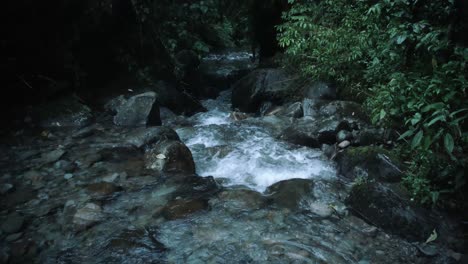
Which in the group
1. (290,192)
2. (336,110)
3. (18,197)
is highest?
(336,110)

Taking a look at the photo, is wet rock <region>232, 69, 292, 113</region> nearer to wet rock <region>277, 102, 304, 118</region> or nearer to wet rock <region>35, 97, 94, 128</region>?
wet rock <region>277, 102, 304, 118</region>

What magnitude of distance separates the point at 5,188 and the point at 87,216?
129cm

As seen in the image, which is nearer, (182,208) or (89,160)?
(182,208)

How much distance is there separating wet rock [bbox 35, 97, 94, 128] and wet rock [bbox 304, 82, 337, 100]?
14.3ft

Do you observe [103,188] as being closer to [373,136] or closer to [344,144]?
[344,144]

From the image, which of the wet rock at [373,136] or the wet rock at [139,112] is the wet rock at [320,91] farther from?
the wet rock at [139,112]

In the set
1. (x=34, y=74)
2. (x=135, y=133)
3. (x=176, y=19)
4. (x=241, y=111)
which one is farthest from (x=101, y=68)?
(x=176, y=19)

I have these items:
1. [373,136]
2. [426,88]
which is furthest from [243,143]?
[426,88]

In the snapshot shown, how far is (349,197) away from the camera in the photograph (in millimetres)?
3941

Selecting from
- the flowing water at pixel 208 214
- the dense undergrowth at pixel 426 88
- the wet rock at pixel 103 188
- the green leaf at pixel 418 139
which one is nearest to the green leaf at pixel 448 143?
the dense undergrowth at pixel 426 88

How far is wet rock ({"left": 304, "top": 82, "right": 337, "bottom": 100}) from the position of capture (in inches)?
275

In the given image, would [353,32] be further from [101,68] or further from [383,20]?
[101,68]

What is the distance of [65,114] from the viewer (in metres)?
6.41

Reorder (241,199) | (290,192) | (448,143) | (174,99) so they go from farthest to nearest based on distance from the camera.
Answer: (174,99) → (290,192) → (241,199) → (448,143)
